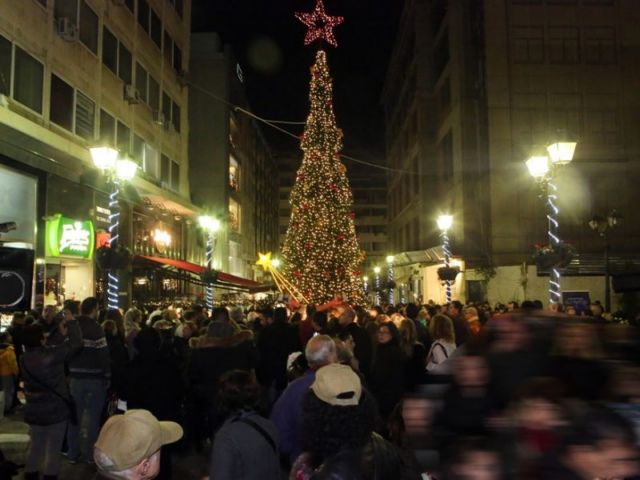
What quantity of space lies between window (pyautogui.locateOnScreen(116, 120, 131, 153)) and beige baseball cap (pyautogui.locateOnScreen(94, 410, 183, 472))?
23831mm

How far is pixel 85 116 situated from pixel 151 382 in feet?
56.9

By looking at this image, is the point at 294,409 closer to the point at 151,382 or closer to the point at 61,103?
the point at 151,382

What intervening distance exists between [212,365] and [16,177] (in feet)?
39.5

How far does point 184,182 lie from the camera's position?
36.8m

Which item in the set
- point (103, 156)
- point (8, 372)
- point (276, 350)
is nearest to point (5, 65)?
point (103, 156)

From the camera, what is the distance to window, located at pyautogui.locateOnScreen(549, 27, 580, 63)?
34.5m

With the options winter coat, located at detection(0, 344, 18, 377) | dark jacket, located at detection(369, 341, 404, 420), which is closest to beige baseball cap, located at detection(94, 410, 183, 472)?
dark jacket, located at detection(369, 341, 404, 420)

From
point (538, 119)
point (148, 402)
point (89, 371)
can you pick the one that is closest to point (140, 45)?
point (538, 119)

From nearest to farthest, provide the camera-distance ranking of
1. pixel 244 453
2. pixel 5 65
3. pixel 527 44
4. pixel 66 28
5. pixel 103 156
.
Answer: pixel 244 453
pixel 103 156
pixel 5 65
pixel 66 28
pixel 527 44

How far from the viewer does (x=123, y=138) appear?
26.4 metres

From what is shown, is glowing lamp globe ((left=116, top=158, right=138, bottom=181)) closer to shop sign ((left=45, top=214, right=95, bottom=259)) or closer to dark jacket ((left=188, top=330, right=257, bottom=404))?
shop sign ((left=45, top=214, right=95, bottom=259))

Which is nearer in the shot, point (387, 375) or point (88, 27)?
point (387, 375)

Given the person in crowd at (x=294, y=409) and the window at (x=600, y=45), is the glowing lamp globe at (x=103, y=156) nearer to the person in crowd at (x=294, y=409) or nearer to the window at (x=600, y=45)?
the person in crowd at (x=294, y=409)

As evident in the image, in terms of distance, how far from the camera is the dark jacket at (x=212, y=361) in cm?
800
